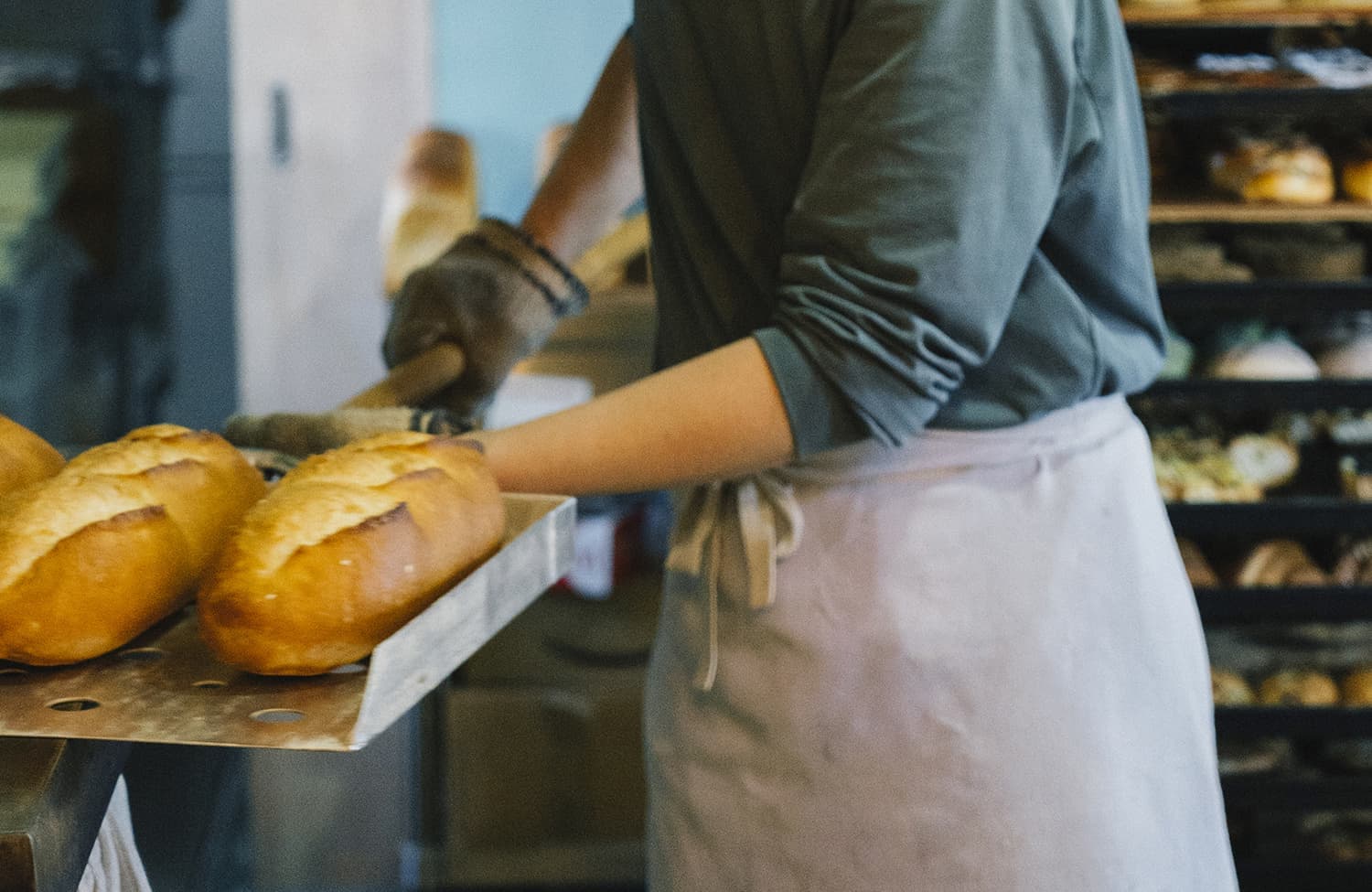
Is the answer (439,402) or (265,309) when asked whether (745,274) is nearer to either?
(439,402)

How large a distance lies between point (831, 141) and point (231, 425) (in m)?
0.49

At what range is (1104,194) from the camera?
3.02 feet

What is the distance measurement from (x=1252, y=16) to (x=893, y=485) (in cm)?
127

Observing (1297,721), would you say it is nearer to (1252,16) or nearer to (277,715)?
(1252,16)

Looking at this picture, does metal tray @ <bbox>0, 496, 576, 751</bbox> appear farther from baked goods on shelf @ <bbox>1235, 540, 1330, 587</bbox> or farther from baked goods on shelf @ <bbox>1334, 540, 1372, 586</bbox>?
baked goods on shelf @ <bbox>1334, 540, 1372, 586</bbox>

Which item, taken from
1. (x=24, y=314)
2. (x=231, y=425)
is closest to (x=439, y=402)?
(x=231, y=425)

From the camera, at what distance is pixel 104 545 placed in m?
0.63

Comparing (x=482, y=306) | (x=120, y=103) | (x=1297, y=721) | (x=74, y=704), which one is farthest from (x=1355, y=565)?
(x=120, y=103)

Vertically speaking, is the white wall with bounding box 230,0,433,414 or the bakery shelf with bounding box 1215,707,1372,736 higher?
the white wall with bounding box 230,0,433,414

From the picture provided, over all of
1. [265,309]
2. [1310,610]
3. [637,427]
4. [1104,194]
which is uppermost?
[1104,194]

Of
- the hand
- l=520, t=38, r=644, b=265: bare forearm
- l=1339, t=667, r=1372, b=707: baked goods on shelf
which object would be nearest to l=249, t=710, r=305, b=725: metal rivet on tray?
the hand

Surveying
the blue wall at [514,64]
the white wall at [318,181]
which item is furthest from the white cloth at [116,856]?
the blue wall at [514,64]

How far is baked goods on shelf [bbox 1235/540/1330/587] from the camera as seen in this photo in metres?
2.02

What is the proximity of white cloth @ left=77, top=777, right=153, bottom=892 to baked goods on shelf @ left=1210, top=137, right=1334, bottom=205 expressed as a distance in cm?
174
